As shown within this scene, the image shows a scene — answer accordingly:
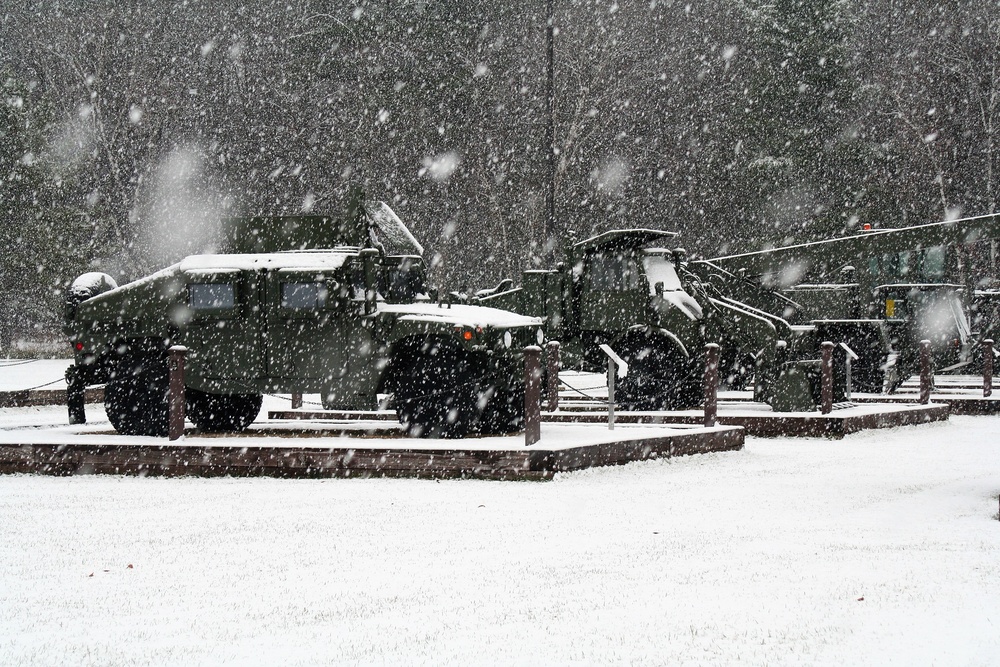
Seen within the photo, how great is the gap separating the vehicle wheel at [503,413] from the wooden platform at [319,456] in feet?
3.12

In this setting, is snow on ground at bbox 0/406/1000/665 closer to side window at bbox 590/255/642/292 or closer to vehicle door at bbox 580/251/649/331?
vehicle door at bbox 580/251/649/331

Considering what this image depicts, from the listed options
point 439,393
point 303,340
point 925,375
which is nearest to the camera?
point 439,393

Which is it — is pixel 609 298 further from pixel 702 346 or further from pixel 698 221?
pixel 698 221

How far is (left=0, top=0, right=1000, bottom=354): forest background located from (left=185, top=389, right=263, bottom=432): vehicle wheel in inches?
998

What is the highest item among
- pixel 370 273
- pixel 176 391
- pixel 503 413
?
pixel 370 273

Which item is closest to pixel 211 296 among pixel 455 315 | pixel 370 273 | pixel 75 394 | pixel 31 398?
pixel 370 273

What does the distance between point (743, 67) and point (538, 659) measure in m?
41.5

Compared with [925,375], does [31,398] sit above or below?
above

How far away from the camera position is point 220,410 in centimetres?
1436

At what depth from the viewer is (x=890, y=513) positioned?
30.5 ft

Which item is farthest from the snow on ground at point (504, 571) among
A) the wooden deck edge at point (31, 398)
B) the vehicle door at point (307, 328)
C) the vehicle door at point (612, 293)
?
the wooden deck edge at point (31, 398)

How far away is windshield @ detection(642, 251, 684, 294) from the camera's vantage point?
59.1 feet

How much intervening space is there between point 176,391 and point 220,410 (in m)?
2.20

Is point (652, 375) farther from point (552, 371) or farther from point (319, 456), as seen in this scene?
point (319, 456)
